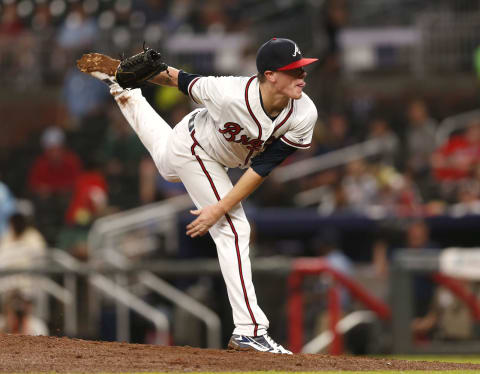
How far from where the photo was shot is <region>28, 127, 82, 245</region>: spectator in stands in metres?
14.7

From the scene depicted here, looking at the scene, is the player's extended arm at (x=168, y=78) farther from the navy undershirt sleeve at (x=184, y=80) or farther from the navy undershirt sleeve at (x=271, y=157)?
the navy undershirt sleeve at (x=271, y=157)

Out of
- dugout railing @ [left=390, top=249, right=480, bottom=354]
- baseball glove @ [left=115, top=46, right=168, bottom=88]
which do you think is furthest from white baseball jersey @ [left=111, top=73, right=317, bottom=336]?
dugout railing @ [left=390, top=249, right=480, bottom=354]

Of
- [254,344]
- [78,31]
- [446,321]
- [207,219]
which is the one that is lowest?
[446,321]

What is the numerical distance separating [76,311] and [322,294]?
256 centimetres

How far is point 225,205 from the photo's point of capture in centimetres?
686

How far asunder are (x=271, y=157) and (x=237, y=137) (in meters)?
0.25

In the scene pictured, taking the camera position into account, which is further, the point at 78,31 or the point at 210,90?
the point at 78,31

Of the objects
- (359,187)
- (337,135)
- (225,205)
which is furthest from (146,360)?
(337,135)

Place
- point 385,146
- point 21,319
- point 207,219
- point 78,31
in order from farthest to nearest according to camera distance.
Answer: point 78,31 < point 385,146 < point 21,319 < point 207,219

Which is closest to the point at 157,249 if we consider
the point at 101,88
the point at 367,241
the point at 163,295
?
the point at 163,295

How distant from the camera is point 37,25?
61.7ft

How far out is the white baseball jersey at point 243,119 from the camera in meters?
6.75

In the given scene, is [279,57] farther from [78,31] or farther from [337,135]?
[78,31]

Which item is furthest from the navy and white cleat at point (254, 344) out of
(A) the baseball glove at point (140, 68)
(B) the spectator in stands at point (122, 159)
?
(B) the spectator in stands at point (122, 159)
